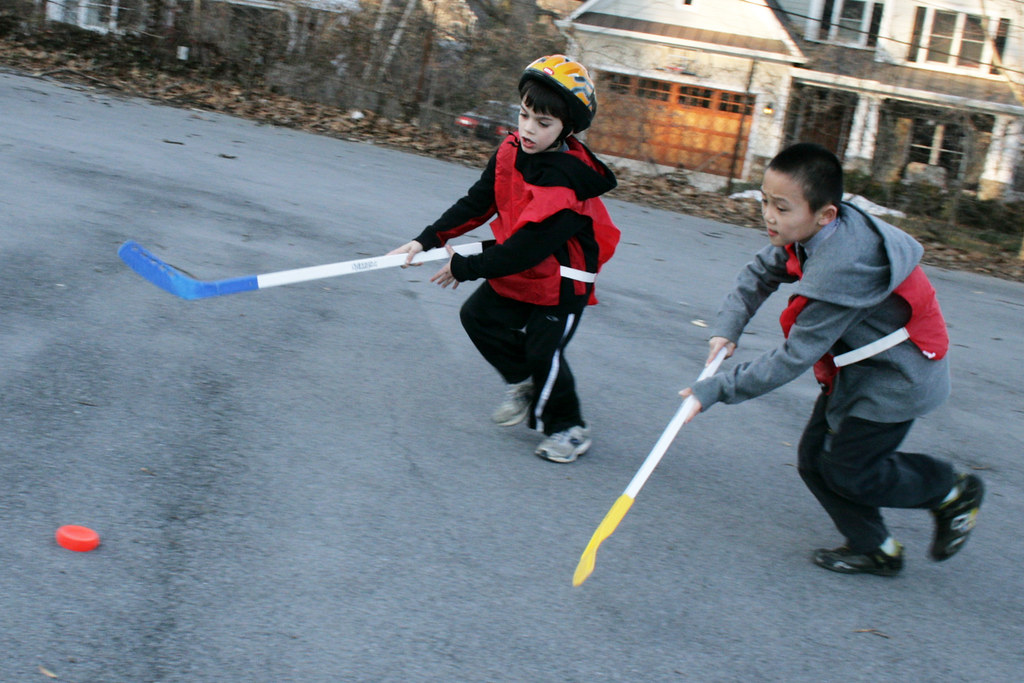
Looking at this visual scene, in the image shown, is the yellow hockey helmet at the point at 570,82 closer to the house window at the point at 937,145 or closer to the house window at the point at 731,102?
the house window at the point at 937,145

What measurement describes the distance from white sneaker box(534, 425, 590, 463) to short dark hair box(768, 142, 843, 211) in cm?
146

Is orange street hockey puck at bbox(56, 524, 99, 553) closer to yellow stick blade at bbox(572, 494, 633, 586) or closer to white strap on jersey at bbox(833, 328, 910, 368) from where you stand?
yellow stick blade at bbox(572, 494, 633, 586)

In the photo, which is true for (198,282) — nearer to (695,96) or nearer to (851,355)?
(851,355)

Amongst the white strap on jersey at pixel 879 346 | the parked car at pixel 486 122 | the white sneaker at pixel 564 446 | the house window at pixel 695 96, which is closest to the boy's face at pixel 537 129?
the white sneaker at pixel 564 446

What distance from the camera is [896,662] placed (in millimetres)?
2811

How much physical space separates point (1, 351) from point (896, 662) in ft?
11.6

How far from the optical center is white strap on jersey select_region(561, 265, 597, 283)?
12.2ft

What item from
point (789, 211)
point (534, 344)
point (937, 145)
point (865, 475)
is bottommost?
point (865, 475)

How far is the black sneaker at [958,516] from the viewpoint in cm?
329

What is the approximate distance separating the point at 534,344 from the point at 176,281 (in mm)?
1350

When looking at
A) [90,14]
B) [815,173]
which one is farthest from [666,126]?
[815,173]

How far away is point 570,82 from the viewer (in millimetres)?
3494

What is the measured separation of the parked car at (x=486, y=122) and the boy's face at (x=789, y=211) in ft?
39.7

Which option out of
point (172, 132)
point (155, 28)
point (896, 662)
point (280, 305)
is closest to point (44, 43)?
point (155, 28)
